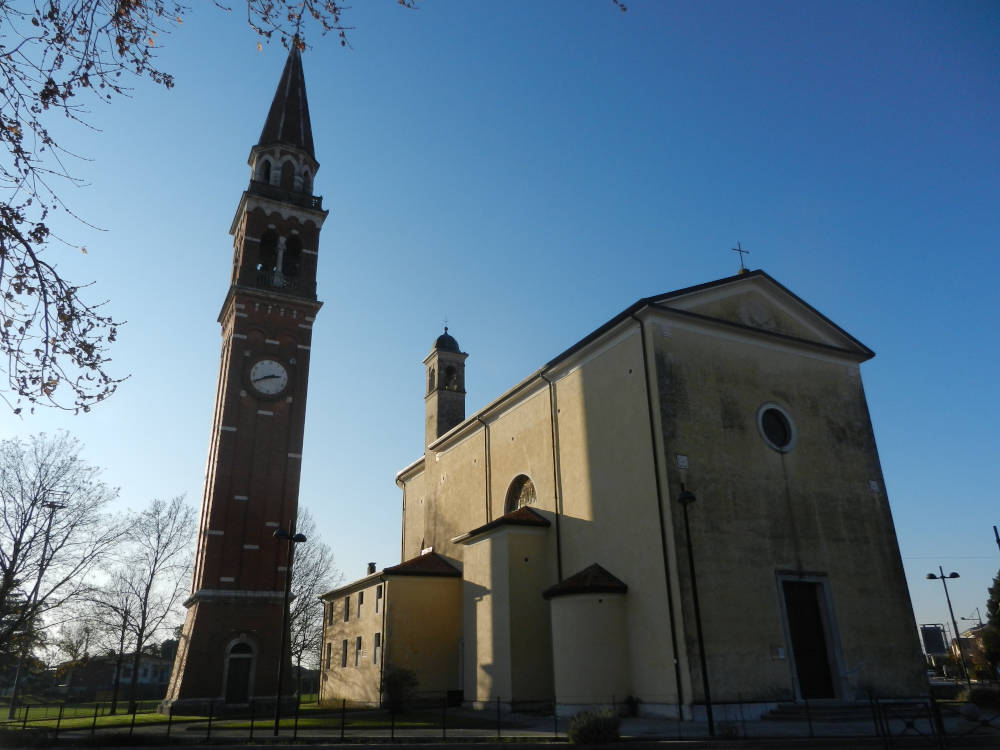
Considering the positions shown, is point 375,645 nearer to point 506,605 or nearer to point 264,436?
point 506,605

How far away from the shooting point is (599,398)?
22094 mm

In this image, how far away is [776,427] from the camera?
2152 centimetres

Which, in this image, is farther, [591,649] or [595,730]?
[591,649]

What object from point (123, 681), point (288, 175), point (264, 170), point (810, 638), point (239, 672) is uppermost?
point (264, 170)

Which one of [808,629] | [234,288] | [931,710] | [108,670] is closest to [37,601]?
[234,288]

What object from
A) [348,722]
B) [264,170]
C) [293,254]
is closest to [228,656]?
[348,722]

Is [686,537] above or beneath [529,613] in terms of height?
above

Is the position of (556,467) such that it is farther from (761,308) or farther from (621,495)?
(761,308)

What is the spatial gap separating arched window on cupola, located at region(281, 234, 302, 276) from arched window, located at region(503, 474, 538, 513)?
16305 millimetres

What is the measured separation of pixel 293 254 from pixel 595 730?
2841 centimetres

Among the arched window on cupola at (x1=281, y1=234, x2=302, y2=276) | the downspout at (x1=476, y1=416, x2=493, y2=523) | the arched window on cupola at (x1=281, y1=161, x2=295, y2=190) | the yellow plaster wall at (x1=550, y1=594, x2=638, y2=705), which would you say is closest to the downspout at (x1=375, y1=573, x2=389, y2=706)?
the downspout at (x1=476, y1=416, x2=493, y2=523)

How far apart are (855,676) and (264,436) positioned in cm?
2426

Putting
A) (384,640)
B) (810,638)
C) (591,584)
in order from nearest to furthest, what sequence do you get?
1. (591,584)
2. (810,638)
3. (384,640)

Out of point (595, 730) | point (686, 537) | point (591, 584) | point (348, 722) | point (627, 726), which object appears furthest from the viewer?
point (348, 722)
